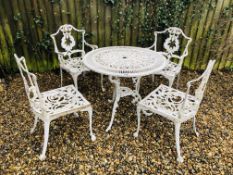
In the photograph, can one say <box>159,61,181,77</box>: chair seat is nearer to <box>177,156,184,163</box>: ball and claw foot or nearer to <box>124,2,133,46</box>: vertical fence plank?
<box>124,2,133,46</box>: vertical fence plank

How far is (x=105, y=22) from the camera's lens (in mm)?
3770

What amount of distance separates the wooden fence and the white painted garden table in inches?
37.2

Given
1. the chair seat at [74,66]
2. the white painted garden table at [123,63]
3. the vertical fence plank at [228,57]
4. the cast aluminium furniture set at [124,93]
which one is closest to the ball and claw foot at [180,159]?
the cast aluminium furniture set at [124,93]

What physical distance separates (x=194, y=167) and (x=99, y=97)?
166 centimetres

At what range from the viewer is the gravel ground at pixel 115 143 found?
2.27 metres

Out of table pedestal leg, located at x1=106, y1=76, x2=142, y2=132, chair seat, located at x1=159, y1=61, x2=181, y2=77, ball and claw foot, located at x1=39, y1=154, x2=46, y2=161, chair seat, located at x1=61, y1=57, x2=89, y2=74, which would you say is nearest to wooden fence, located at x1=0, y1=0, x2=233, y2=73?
chair seat, located at x1=61, y1=57, x2=89, y2=74

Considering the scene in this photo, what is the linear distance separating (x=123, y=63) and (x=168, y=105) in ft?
2.26

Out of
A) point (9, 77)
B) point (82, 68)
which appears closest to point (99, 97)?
point (82, 68)

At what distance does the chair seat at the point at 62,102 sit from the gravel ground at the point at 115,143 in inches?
17.9

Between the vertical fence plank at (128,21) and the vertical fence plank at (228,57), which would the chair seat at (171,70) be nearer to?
the vertical fence plank at (128,21)

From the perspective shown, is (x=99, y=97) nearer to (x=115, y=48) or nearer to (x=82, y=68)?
(x=82, y=68)

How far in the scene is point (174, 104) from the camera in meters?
2.45

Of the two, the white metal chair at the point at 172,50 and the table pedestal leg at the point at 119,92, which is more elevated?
the white metal chair at the point at 172,50

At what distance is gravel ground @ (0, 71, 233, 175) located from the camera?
2.27 metres
